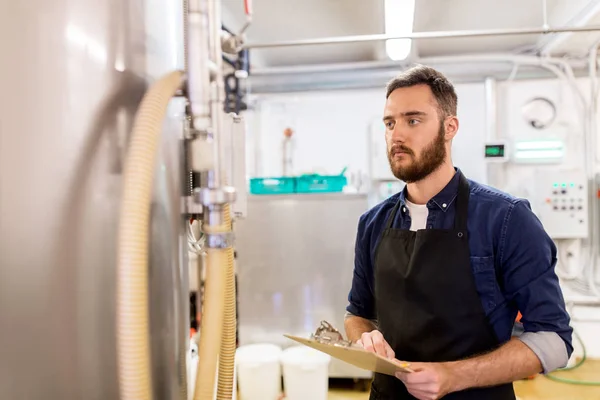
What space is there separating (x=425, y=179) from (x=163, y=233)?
2.92 ft

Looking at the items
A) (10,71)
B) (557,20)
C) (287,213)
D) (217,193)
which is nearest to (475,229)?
(217,193)

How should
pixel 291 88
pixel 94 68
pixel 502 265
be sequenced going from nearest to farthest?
pixel 94 68
pixel 502 265
pixel 291 88

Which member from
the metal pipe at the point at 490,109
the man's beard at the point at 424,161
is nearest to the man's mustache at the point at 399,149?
the man's beard at the point at 424,161

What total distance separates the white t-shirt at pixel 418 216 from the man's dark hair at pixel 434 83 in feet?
1.00

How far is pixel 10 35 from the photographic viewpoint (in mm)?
611

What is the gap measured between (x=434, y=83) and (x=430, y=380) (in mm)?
899

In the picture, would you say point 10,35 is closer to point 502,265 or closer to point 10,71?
point 10,71

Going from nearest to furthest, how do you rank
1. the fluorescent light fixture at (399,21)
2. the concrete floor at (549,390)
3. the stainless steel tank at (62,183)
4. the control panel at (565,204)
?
the stainless steel tank at (62,183)
the fluorescent light fixture at (399,21)
the concrete floor at (549,390)
the control panel at (565,204)

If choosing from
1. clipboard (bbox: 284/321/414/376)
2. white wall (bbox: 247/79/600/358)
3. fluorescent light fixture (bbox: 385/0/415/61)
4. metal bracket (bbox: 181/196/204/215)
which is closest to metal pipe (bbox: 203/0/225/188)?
metal bracket (bbox: 181/196/204/215)

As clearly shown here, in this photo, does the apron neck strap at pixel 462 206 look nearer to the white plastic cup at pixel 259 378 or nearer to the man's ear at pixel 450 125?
the man's ear at pixel 450 125

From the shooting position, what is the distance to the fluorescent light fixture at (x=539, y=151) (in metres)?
3.70

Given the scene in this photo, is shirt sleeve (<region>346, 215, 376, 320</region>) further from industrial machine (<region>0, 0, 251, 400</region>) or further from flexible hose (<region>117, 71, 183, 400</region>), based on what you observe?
flexible hose (<region>117, 71, 183, 400</region>)

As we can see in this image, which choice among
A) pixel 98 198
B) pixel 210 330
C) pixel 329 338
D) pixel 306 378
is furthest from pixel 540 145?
pixel 98 198

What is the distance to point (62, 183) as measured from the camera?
0.66 meters
